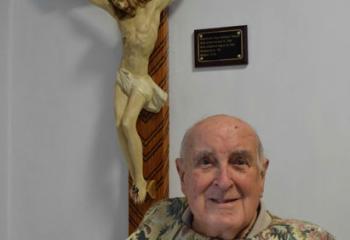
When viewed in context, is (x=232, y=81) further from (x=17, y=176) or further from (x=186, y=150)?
(x=17, y=176)

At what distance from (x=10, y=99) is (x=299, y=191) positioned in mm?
1028

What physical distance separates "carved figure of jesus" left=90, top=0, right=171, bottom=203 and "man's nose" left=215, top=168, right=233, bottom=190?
0.50 m

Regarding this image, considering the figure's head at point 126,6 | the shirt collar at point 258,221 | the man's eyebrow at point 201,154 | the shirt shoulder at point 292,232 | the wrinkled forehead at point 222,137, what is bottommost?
the shirt shoulder at point 292,232

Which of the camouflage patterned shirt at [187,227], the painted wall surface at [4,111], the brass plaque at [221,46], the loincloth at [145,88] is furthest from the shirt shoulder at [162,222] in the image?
the painted wall surface at [4,111]

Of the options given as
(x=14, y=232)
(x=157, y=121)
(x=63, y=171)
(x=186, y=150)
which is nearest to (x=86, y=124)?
(x=63, y=171)

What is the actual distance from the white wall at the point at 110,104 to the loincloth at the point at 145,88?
4.0 inches

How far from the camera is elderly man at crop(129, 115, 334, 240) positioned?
0.94m

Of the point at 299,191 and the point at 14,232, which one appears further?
the point at 14,232

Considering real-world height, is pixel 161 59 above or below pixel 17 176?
above

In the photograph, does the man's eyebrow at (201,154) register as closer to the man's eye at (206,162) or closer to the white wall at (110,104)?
the man's eye at (206,162)

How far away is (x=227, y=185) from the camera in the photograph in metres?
0.92

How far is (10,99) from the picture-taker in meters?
1.70

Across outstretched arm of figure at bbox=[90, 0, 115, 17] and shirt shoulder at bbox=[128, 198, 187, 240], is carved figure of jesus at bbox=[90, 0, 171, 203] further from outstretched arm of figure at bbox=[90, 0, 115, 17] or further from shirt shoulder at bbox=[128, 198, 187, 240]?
shirt shoulder at bbox=[128, 198, 187, 240]

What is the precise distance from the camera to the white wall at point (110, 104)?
1.38 metres
